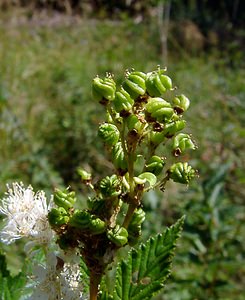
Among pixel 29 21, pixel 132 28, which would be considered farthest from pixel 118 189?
pixel 29 21

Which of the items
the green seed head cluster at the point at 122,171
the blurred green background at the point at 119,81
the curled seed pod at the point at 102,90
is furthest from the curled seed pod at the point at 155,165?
the blurred green background at the point at 119,81

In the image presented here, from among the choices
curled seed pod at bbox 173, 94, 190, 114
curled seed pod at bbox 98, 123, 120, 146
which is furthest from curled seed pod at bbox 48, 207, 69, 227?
curled seed pod at bbox 173, 94, 190, 114

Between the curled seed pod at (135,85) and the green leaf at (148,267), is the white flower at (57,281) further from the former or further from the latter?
the curled seed pod at (135,85)

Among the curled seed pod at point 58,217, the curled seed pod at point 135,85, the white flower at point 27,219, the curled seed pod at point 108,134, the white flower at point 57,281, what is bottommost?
the white flower at point 57,281

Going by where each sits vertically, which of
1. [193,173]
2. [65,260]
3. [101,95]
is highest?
[101,95]

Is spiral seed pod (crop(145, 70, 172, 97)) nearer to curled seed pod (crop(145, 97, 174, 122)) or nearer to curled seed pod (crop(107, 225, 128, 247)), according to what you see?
curled seed pod (crop(145, 97, 174, 122))

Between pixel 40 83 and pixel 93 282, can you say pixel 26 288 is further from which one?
pixel 40 83

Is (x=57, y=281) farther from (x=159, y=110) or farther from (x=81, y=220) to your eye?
(x=159, y=110)
